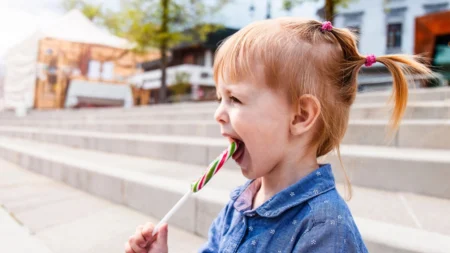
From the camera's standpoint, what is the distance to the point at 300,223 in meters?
0.86

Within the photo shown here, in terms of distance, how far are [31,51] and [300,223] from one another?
1573cm

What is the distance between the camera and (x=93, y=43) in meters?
14.1

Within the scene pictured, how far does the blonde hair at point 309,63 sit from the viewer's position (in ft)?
3.01

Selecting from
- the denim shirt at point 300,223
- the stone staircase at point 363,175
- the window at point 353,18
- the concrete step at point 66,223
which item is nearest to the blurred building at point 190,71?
the window at point 353,18

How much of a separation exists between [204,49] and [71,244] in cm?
2703

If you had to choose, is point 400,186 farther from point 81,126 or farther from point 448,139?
point 81,126

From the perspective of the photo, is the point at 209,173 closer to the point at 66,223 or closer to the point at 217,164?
the point at 217,164

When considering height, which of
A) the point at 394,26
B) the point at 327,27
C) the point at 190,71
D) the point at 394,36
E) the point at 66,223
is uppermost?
the point at 394,26

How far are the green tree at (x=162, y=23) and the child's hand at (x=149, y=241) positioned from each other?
44.4 feet

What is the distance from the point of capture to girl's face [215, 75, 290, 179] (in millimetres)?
927

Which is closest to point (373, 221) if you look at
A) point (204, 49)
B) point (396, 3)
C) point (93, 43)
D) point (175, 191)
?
point (175, 191)

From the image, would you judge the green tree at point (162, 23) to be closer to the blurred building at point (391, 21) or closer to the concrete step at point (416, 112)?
the blurred building at point (391, 21)

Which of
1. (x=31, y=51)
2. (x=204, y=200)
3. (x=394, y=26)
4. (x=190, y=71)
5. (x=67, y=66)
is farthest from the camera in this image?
(x=190, y=71)

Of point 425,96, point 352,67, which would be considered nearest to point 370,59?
point 352,67
